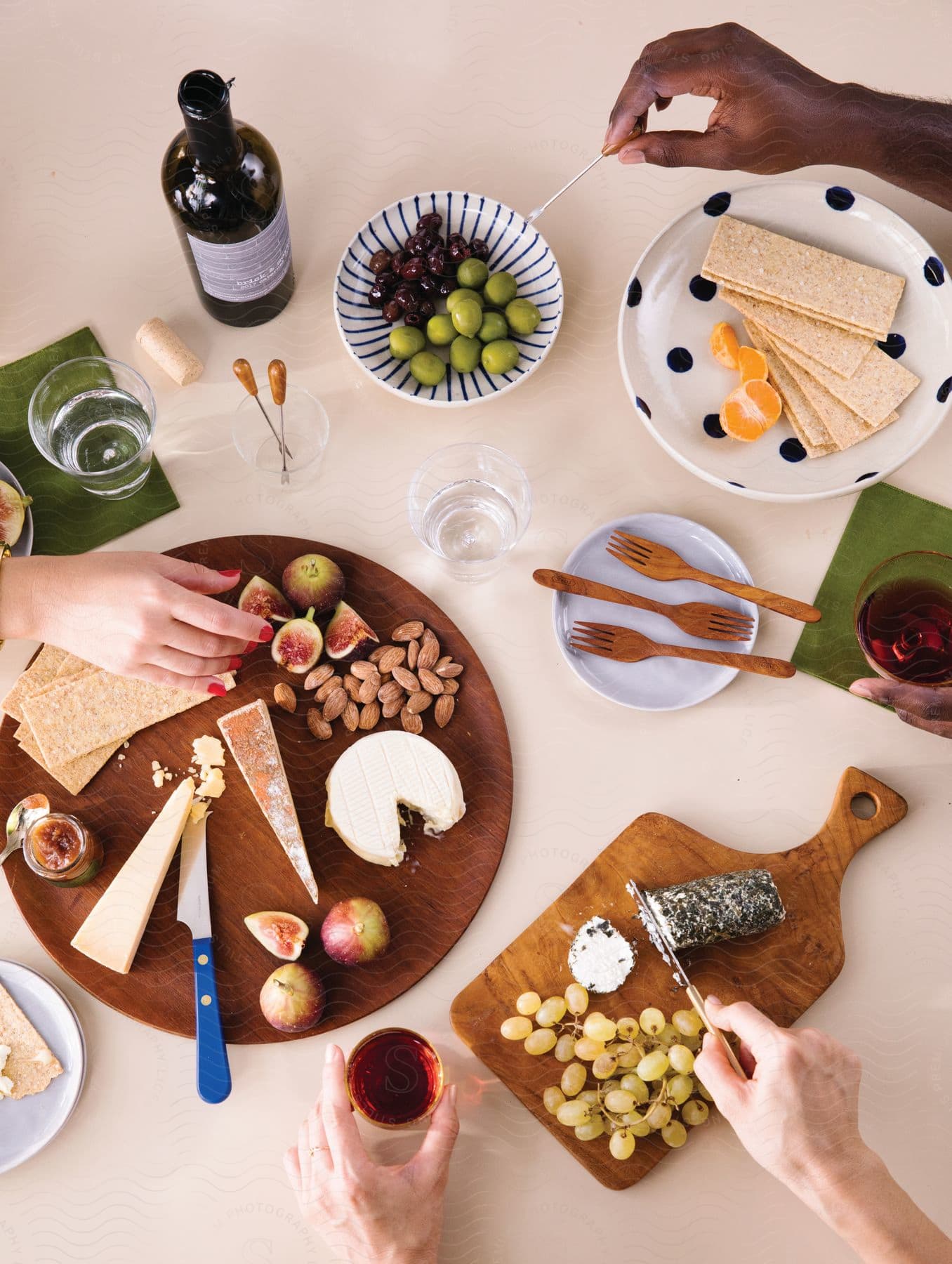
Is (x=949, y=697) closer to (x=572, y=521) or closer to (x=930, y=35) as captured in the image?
(x=572, y=521)

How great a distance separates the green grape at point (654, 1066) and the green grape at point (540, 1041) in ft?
0.43

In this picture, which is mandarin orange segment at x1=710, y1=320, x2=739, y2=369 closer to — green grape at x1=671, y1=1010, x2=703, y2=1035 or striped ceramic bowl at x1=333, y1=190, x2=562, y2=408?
striped ceramic bowl at x1=333, y1=190, x2=562, y2=408

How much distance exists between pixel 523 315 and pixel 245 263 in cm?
44

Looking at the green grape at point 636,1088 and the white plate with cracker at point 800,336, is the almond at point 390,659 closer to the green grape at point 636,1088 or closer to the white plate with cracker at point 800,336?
the white plate with cracker at point 800,336

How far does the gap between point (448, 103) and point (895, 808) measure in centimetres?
145

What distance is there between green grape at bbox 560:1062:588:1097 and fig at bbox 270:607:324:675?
723mm

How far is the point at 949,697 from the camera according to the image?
4.76 ft

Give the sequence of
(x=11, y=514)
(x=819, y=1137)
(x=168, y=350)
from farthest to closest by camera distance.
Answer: (x=168, y=350)
(x=11, y=514)
(x=819, y=1137)

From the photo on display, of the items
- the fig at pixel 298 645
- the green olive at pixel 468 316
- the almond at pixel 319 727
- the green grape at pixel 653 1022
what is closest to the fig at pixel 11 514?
the fig at pixel 298 645

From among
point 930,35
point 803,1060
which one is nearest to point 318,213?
point 930,35

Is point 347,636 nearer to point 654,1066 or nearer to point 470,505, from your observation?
point 470,505

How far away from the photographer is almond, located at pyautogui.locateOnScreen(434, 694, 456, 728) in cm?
153

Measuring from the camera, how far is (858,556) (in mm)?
1611

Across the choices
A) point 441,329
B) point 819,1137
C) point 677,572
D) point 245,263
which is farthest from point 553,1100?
point 245,263
